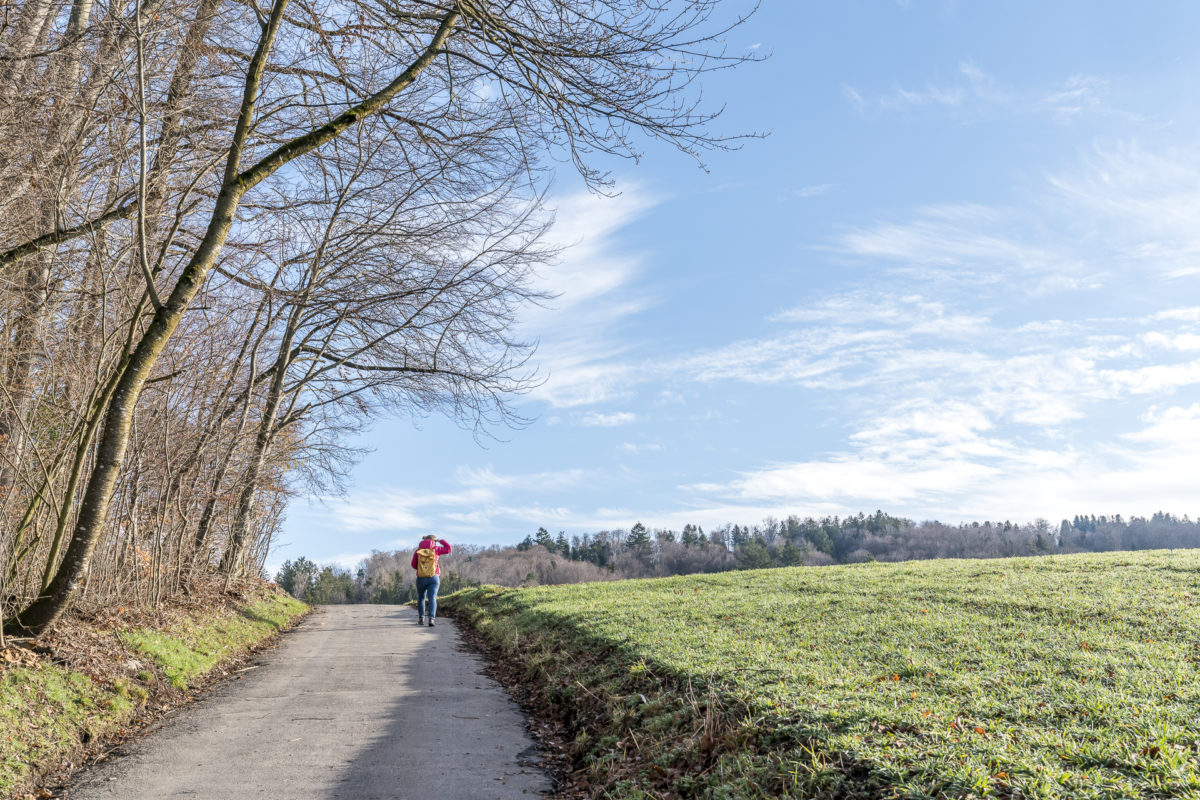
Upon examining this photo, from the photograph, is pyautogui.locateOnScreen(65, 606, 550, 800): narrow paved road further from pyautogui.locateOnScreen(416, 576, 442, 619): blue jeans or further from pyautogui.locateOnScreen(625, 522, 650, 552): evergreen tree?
pyautogui.locateOnScreen(625, 522, 650, 552): evergreen tree

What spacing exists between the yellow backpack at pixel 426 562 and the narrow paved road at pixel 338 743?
219 inches

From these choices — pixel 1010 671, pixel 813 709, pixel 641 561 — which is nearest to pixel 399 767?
pixel 813 709

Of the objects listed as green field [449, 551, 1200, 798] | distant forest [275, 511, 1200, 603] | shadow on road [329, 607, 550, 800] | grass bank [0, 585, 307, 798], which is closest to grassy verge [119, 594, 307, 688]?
grass bank [0, 585, 307, 798]

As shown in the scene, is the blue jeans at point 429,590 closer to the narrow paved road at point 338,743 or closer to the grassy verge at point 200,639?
the grassy verge at point 200,639

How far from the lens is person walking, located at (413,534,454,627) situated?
16594mm

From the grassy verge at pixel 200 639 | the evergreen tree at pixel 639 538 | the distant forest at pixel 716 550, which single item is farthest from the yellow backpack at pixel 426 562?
the evergreen tree at pixel 639 538

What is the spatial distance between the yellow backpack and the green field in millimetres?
4208

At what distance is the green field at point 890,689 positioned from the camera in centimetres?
458

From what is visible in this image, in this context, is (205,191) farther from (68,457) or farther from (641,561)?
(641,561)

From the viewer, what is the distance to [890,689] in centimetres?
641

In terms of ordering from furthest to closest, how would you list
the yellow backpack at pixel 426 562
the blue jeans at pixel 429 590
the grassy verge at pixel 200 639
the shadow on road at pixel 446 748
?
the blue jeans at pixel 429 590, the yellow backpack at pixel 426 562, the grassy verge at pixel 200 639, the shadow on road at pixel 446 748

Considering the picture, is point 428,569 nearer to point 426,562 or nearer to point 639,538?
point 426,562

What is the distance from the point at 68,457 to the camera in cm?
872

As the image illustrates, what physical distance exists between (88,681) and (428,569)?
931 cm
